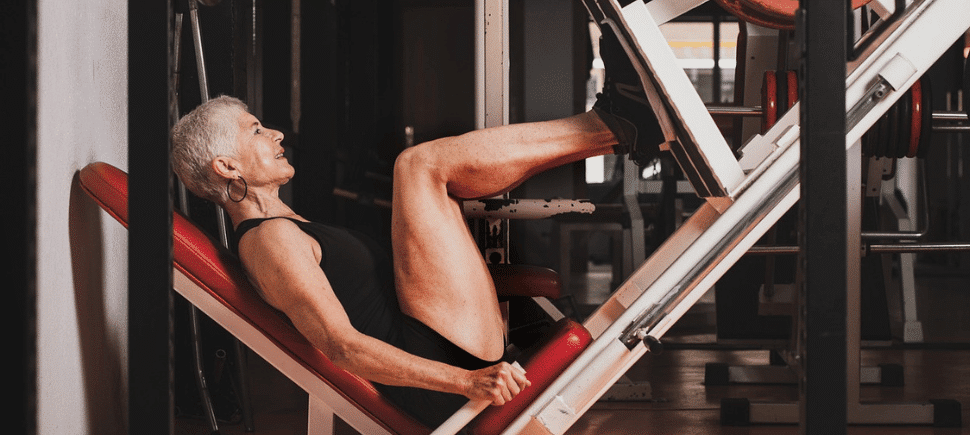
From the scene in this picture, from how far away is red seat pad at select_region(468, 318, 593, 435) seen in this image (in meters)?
1.49

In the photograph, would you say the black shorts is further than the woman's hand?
Yes

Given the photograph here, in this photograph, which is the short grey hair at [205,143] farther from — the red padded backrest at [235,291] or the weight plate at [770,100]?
the weight plate at [770,100]

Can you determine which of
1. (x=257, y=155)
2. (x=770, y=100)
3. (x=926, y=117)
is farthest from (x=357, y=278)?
(x=926, y=117)

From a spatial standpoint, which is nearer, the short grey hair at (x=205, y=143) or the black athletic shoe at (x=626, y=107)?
the black athletic shoe at (x=626, y=107)

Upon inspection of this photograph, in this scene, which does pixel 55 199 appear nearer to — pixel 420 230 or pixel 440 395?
pixel 420 230

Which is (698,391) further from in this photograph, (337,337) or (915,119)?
(337,337)

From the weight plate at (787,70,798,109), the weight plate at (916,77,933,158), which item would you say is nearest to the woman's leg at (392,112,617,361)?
the weight plate at (787,70,798,109)

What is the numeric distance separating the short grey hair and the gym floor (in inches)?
43.2

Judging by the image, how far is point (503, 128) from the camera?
164 cm

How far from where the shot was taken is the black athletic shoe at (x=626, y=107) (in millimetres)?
1523

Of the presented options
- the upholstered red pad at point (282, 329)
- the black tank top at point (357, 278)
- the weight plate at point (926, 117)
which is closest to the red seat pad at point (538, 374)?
the upholstered red pad at point (282, 329)

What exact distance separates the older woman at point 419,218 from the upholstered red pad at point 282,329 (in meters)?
0.04

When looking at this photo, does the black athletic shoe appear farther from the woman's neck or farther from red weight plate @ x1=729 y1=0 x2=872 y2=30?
the woman's neck

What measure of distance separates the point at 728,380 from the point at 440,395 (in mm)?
1892
